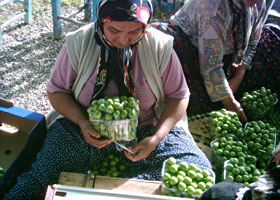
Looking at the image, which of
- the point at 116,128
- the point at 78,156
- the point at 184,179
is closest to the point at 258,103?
the point at 184,179

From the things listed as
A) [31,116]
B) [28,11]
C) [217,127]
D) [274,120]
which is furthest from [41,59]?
[274,120]

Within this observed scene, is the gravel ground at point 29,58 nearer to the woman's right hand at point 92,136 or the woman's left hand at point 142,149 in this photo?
the woman's right hand at point 92,136

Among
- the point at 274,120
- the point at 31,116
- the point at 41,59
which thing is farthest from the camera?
the point at 41,59

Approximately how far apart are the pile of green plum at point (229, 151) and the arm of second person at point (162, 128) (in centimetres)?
57

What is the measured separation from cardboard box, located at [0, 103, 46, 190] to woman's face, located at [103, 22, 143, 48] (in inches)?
36.9

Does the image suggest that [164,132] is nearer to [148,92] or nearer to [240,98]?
[148,92]

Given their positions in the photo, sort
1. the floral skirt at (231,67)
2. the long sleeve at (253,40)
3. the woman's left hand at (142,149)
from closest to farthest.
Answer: the woman's left hand at (142,149)
the floral skirt at (231,67)
the long sleeve at (253,40)

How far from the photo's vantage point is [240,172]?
7.45 ft

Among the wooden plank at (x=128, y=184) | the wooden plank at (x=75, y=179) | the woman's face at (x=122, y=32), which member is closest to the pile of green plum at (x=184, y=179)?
the wooden plank at (x=128, y=184)

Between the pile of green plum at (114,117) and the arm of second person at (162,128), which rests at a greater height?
the pile of green plum at (114,117)

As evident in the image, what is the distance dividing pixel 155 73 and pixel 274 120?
1.67 meters

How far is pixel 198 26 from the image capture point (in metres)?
2.75

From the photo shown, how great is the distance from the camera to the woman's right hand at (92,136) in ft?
6.33

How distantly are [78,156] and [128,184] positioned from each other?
1.44 ft
